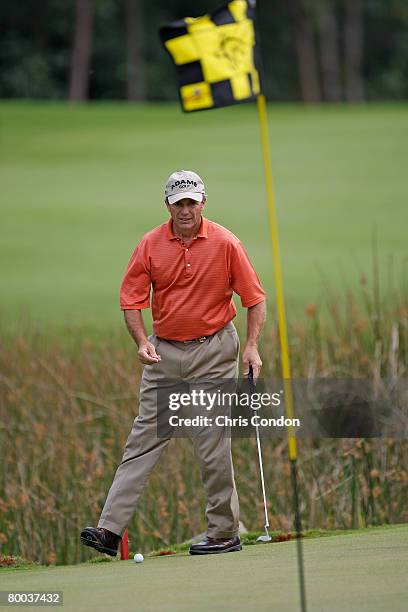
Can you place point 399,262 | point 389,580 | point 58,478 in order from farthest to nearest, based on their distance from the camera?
point 399,262
point 58,478
point 389,580

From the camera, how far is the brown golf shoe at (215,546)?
5.49 m

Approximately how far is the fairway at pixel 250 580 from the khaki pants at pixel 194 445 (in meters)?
0.23

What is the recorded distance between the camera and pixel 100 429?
27.7ft

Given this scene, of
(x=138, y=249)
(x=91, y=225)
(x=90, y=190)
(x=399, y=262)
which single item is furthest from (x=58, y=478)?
(x=90, y=190)

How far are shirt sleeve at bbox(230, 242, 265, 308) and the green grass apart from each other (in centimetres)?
492

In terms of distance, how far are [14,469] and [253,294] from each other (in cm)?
300

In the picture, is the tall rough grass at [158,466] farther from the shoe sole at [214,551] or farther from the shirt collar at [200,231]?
the shirt collar at [200,231]

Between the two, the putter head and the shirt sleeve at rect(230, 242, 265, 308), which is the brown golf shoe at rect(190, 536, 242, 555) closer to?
the putter head

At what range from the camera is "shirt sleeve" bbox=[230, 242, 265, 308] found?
17.9 ft

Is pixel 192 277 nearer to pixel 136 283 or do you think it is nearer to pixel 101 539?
pixel 136 283

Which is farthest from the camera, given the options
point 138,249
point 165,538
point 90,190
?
point 90,190

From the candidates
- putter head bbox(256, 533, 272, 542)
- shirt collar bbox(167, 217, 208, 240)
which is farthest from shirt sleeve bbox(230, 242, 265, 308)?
putter head bbox(256, 533, 272, 542)

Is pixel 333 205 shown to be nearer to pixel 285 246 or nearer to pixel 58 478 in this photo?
pixel 285 246

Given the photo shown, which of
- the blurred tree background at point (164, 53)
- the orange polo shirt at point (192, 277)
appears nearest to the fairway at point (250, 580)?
the orange polo shirt at point (192, 277)
